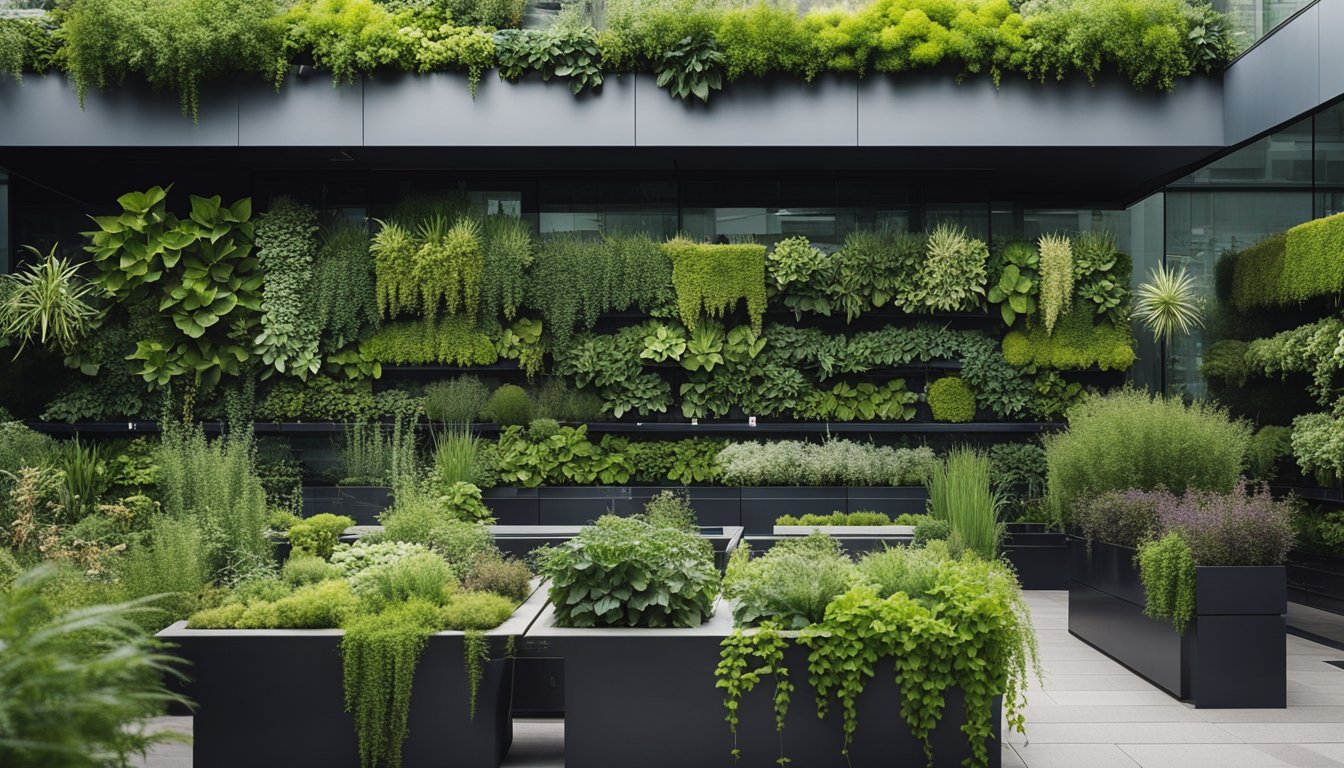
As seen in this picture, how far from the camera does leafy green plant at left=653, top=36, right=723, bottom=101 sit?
9.31 m

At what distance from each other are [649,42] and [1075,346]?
5255 mm

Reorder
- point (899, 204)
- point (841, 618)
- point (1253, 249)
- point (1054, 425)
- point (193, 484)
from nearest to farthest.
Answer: point (841, 618) → point (193, 484) → point (1253, 249) → point (1054, 425) → point (899, 204)

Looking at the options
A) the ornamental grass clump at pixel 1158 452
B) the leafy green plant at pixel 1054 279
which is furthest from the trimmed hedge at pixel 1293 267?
the ornamental grass clump at pixel 1158 452

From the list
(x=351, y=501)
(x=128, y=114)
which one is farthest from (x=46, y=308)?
(x=351, y=501)

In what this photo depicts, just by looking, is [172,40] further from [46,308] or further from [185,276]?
[46,308]

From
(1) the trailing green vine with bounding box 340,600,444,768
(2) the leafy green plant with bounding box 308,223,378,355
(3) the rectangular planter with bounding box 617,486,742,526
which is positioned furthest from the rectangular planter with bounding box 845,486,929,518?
(1) the trailing green vine with bounding box 340,600,444,768

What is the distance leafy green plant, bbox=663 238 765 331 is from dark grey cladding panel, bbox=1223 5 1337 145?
444cm

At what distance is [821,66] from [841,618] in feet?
22.1

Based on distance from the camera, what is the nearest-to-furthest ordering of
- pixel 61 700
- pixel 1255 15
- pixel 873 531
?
pixel 61 700 → pixel 873 531 → pixel 1255 15

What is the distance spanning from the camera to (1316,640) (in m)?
7.19

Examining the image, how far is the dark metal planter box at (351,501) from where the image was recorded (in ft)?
30.6

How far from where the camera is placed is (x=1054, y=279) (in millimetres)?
10109

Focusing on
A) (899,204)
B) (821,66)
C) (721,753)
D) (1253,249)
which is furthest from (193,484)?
(1253,249)

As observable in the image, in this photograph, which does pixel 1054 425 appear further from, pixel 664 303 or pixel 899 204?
pixel 664 303
